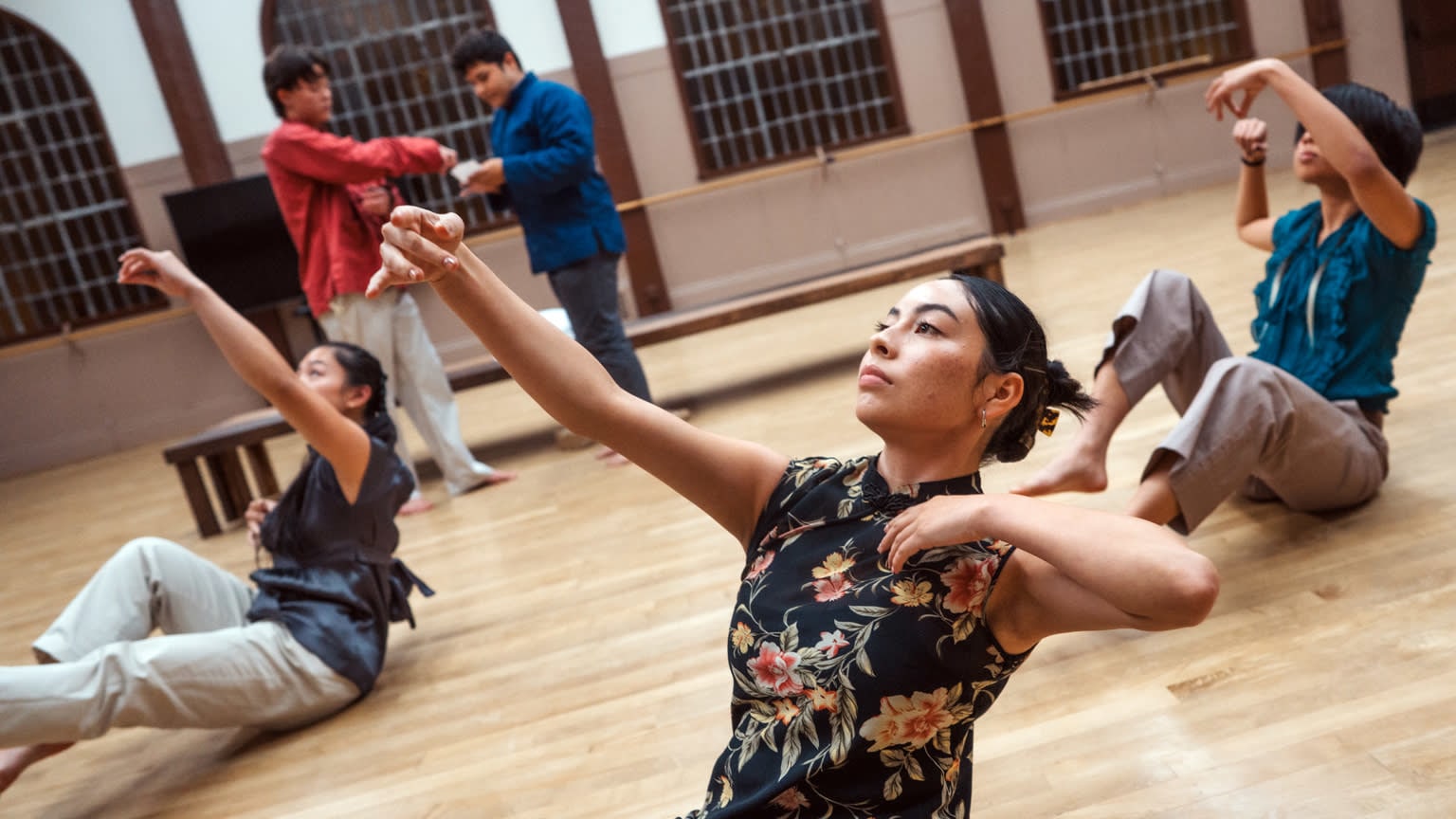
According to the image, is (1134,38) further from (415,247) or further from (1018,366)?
(415,247)

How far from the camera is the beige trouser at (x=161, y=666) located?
6.70 ft

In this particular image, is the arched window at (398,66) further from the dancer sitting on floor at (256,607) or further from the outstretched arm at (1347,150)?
the outstretched arm at (1347,150)

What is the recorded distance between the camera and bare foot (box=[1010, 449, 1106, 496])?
2.13 m

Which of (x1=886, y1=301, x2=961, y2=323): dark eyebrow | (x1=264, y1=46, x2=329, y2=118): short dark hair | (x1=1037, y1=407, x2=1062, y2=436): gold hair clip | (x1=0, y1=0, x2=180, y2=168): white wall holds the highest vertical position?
(x1=0, y1=0, x2=180, y2=168): white wall

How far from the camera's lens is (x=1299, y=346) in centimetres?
229

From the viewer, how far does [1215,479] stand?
1.96 m

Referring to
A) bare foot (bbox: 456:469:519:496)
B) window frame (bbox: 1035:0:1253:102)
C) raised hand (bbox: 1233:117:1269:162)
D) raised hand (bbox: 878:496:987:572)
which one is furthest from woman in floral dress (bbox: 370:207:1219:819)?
window frame (bbox: 1035:0:1253:102)

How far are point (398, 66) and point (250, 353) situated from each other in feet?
20.2

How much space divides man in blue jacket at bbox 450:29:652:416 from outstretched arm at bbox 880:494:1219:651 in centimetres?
299

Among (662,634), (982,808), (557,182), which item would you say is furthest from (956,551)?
(557,182)

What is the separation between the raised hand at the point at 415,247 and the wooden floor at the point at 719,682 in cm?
102

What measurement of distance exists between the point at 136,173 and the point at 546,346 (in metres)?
7.52

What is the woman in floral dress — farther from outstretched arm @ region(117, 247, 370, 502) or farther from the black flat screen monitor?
the black flat screen monitor

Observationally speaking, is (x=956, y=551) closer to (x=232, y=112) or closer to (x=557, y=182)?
(x=557, y=182)
